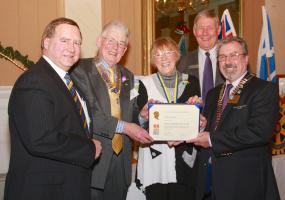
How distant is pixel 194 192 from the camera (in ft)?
10.2

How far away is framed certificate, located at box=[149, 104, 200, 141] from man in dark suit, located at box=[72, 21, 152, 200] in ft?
0.41

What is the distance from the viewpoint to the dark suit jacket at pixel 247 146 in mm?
2531

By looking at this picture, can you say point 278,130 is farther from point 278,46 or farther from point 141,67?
point 141,67

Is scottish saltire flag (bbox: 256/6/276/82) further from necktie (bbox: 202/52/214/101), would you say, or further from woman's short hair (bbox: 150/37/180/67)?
woman's short hair (bbox: 150/37/180/67)

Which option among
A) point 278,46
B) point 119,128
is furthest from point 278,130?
point 119,128

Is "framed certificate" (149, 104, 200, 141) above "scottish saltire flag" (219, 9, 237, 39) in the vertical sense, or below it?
below

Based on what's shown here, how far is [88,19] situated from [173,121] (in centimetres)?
201

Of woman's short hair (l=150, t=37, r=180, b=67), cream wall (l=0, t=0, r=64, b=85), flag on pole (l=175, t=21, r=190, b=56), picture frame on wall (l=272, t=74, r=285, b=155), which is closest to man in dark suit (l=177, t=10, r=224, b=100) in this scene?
woman's short hair (l=150, t=37, r=180, b=67)

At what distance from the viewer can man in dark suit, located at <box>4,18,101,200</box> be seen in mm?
1893

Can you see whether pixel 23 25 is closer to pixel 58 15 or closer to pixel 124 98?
pixel 58 15

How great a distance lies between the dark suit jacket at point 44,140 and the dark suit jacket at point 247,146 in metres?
1.10

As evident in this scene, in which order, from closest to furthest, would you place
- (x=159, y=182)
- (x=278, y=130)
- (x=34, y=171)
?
(x=34, y=171)
(x=159, y=182)
(x=278, y=130)

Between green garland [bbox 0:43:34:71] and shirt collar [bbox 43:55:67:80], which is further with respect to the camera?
green garland [bbox 0:43:34:71]

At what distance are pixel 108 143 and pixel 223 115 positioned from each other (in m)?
1.01
